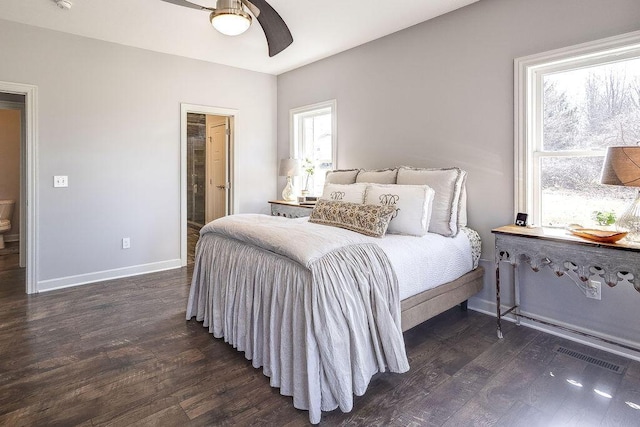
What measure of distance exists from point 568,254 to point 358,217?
1.36 meters

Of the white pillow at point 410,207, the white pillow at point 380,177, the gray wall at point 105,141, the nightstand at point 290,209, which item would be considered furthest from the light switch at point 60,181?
the white pillow at point 410,207

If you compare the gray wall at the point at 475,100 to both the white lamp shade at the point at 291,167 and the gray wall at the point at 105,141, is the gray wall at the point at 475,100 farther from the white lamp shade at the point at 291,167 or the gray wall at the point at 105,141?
the gray wall at the point at 105,141

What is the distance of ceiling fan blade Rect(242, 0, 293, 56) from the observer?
2.29 meters

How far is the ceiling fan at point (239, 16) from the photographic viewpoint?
216cm

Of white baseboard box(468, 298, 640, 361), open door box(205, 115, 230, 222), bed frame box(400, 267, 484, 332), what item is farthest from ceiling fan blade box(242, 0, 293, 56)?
open door box(205, 115, 230, 222)

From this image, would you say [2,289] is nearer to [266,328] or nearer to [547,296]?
[266,328]

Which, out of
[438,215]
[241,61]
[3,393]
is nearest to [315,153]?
[241,61]

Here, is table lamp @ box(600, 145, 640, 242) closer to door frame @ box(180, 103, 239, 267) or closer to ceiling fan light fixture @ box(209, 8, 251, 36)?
ceiling fan light fixture @ box(209, 8, 251, 36)

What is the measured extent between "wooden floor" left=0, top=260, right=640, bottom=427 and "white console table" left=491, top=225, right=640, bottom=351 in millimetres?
362

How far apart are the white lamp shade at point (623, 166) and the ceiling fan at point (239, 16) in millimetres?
2164

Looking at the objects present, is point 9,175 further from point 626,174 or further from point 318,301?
point 626,174

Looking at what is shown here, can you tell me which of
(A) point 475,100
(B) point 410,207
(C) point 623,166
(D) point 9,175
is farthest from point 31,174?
(C) point 623,166

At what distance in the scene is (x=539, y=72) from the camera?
2.83 metres

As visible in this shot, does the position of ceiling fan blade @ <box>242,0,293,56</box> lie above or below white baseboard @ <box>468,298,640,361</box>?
above
